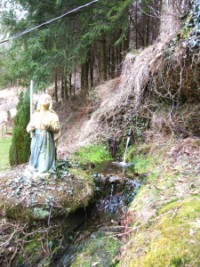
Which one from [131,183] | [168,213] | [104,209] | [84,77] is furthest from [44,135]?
[84,77]

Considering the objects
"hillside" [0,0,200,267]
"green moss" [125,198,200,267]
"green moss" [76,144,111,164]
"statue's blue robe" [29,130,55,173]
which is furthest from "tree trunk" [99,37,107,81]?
"green moss" [125,198,200,267]

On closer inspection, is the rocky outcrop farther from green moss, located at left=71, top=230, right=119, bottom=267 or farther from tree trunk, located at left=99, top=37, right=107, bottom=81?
tree trunk, located at left=99, top=37, right=107, bottom=81

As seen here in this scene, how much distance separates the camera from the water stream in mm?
3170

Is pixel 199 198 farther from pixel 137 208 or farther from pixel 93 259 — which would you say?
pixel 93 259

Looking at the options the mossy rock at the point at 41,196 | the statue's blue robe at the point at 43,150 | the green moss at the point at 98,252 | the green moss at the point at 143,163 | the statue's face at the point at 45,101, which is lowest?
the green moss at the point at 98,252

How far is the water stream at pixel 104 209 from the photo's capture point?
3170 millimetres

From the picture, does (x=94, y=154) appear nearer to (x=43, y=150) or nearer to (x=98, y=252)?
(x=43, y=150)

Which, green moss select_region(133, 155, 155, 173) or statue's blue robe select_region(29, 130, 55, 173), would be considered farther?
green moss select_region(133, 155, 155, 173)

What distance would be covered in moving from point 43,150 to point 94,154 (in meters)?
2.19

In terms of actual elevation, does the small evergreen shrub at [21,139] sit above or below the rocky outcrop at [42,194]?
above

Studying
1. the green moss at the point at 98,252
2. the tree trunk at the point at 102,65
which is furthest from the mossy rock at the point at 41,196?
the tree trunk at the point at 102,65

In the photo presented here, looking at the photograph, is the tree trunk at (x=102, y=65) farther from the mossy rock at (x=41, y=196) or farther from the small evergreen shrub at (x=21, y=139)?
the mossy rock at (x=41, y=196)

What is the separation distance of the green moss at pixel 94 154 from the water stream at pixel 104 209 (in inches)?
32.7

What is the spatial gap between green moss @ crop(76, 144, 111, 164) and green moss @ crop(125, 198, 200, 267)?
3.07 meters
